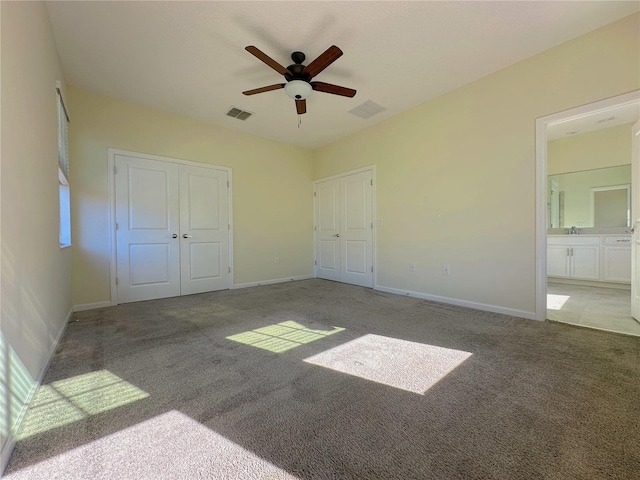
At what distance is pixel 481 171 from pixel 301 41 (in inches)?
98.3

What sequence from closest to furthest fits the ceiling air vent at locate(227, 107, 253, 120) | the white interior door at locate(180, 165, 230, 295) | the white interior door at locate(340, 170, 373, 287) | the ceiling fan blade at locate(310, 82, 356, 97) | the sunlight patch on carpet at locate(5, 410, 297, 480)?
the sunlight patch on carpet at locate(5, 410, 297, 480)
the ceiling fan blade at locate(310, 82, 356, 97)
the ceiling air vent at locate(227, 107, 253, 120)
the white interior door at locate(180, 165, 230, 295)
the white interior door at locate(340, 170, 373, 287)

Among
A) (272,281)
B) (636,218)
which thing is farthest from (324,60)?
(272,281)

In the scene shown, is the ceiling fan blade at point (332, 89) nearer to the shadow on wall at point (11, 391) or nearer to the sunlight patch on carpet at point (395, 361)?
the sunlight patch on carpet at point (395, 361)

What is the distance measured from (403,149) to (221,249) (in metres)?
3.41

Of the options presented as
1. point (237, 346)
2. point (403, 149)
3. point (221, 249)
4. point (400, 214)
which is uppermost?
point (403, 149)

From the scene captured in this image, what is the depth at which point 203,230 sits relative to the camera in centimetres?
440

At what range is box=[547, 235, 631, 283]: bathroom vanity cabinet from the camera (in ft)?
13.9

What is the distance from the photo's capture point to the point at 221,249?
Result: 181 inches

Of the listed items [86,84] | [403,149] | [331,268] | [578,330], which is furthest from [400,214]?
[86,84]

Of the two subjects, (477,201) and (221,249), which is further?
(221,249)

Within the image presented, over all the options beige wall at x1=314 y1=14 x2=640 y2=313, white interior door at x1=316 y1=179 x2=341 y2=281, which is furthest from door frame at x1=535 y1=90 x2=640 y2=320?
white interior door at x1=316 y1=179 x2=341 y2=281

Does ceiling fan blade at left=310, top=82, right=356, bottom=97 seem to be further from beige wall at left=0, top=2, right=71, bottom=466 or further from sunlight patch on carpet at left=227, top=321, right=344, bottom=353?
sunlight patch on carpet at left=227, top=321, right=344, bottom=353

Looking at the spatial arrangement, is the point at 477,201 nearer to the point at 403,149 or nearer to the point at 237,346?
the point at 403,149

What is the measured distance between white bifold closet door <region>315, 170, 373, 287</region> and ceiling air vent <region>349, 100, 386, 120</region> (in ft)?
3.04
